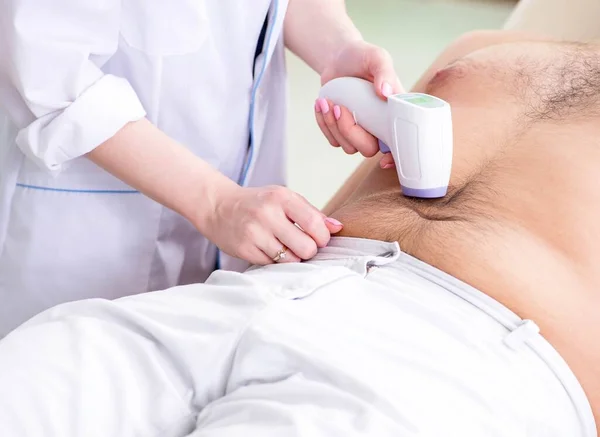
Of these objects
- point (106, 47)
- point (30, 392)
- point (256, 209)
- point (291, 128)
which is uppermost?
point (106, 47)

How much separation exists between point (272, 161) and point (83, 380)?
1.94 feet

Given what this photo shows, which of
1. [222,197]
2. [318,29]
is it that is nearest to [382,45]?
[318,29]

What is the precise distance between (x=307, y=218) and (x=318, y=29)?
408 mm

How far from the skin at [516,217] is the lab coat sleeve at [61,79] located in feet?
1.11

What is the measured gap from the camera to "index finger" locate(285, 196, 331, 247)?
935mm

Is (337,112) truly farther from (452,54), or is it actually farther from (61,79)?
(452,54)

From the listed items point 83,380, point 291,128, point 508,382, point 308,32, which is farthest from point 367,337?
point 291,128

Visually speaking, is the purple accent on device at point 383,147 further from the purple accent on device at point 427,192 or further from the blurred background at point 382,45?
the blurred background at point 382,45

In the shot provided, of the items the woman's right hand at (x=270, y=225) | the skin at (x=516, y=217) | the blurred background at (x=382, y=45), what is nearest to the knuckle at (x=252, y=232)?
the woman's right hand at (x=270, y=225)

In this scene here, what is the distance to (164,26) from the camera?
100 centimetres

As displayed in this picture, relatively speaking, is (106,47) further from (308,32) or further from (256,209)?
(308,32)

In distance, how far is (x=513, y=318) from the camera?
0.86m

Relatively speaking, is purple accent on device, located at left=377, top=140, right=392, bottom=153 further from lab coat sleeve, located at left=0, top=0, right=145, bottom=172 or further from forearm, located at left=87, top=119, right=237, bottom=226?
lab coat sleeve, located at left=0, top=0, right=145, bottom=172

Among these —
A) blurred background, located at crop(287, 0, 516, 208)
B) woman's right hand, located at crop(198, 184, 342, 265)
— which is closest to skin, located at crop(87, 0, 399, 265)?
woman's right hand, located at crop(198, 184, 342, 265)
